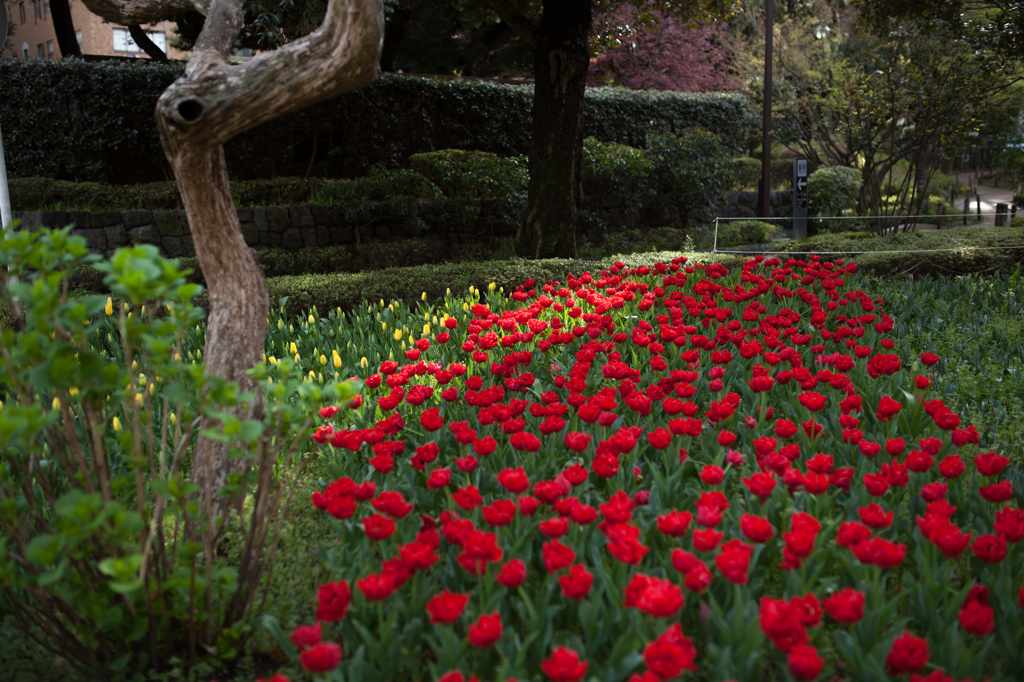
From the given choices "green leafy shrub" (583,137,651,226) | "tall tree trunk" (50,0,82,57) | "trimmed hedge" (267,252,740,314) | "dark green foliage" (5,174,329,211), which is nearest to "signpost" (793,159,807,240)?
"green leafy shrub" (583,137,651,226)

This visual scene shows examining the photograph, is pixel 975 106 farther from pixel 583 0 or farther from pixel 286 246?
pixel 286 246

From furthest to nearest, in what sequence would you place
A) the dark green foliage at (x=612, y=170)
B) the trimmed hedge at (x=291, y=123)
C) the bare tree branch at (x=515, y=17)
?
the dark green foliage at (x=612, y=170) < the trimmed hedge at (x=291, y=123) < the bare tree branch at (x=515, y=17)

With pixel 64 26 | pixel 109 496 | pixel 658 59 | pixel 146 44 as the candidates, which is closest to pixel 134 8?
pixel 109 496

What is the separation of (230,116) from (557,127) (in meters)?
6.58

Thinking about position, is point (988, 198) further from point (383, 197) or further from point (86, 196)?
point (86, 196)

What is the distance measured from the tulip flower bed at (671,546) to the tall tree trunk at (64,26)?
16.2m

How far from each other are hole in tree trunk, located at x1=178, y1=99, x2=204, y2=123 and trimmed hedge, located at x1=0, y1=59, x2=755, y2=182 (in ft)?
34.8

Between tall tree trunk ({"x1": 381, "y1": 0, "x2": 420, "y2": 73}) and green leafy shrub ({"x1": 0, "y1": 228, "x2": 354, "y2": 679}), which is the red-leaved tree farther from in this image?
green leafy shrub ({"x1": 0, "y1": 228, "x2": 354, "y2": 679})

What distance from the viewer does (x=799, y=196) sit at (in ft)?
53.0

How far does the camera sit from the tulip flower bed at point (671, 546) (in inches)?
64.6

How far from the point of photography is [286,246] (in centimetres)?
1020

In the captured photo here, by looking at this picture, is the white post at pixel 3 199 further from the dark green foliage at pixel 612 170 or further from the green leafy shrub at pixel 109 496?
the dark green foliage at pixel 612 170

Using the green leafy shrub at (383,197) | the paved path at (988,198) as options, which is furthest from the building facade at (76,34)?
the paved path at (988,198)

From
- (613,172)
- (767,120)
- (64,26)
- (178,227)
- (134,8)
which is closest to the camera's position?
(134,8)
